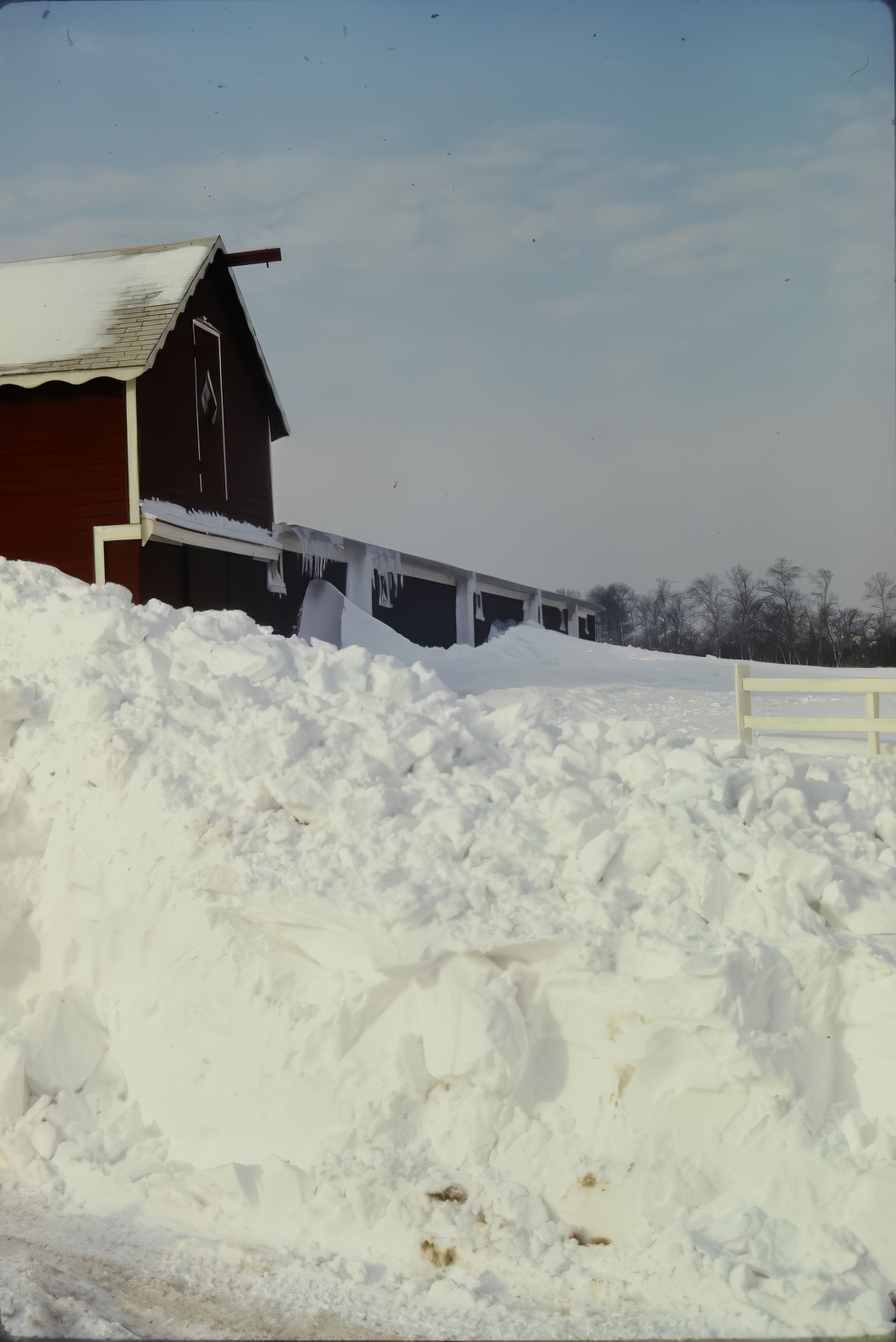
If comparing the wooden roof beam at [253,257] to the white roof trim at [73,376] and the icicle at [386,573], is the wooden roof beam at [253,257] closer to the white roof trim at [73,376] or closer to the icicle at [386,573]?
the white roof trim at [73,376]

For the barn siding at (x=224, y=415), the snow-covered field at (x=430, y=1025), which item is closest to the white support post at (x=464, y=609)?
the barn siding at (x=224, y=415)

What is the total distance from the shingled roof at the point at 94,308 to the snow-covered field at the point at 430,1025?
27.6 feet

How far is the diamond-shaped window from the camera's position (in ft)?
47.7

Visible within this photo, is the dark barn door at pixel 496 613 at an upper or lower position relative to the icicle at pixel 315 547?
lower

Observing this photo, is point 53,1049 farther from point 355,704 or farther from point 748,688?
point 748,688

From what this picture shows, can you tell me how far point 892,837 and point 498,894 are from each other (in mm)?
1943

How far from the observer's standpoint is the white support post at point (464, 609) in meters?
25.2

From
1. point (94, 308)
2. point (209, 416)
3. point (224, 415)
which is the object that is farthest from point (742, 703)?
point (94, 308)

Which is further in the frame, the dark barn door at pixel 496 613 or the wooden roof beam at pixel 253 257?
the dark barn door at pixel 496 613

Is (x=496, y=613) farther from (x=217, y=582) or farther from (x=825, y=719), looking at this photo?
(x=825, y=719)

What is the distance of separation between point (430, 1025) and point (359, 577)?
55.5 ft

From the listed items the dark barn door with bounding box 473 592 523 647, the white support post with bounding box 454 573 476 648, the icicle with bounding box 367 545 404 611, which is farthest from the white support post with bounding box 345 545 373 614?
the dark barn door with bounding box 473 592 523 647

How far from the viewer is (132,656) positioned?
578cm

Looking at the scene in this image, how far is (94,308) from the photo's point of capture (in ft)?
44.3
